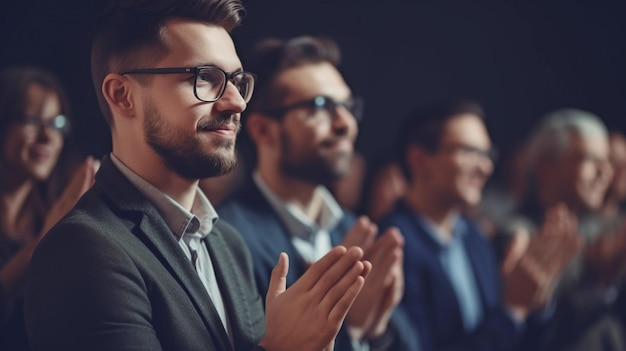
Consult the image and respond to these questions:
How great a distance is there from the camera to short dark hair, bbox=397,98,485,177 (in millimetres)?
2979

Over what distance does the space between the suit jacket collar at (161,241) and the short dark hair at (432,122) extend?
1752mm

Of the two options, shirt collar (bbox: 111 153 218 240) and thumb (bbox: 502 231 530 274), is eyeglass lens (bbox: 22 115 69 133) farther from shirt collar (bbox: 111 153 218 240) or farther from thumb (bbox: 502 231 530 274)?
thumb (bbox: 502 231 530 274)

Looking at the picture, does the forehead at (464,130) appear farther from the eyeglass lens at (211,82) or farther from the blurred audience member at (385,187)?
the eyeglass lens at (211,82)

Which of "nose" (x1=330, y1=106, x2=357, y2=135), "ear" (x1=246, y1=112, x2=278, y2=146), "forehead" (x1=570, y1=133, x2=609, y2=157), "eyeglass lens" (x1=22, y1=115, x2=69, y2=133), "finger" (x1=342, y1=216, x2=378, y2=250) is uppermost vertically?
"eyeglass lens" (x1=22, y1=115, x2=69, y2=133)

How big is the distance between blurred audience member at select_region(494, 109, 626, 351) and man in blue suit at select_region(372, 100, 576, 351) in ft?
0.85

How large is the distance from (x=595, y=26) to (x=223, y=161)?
4.89 m

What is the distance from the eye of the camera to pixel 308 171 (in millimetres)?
2197

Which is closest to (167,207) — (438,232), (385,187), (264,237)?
(264,237)

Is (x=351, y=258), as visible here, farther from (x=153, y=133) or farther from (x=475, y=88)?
(x=475, y=88)

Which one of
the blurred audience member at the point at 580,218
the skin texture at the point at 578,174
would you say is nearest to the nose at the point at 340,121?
the blurred audience member at the point at 580,218

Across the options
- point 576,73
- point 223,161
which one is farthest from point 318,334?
point 576,73

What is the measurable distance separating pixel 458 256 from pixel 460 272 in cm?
7

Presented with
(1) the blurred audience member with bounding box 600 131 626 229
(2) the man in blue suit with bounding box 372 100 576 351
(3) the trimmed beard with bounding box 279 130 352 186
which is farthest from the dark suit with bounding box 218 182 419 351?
(1) the blurred audience member with bounding box 600 131 626 229

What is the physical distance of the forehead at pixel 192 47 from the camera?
1.38 m
